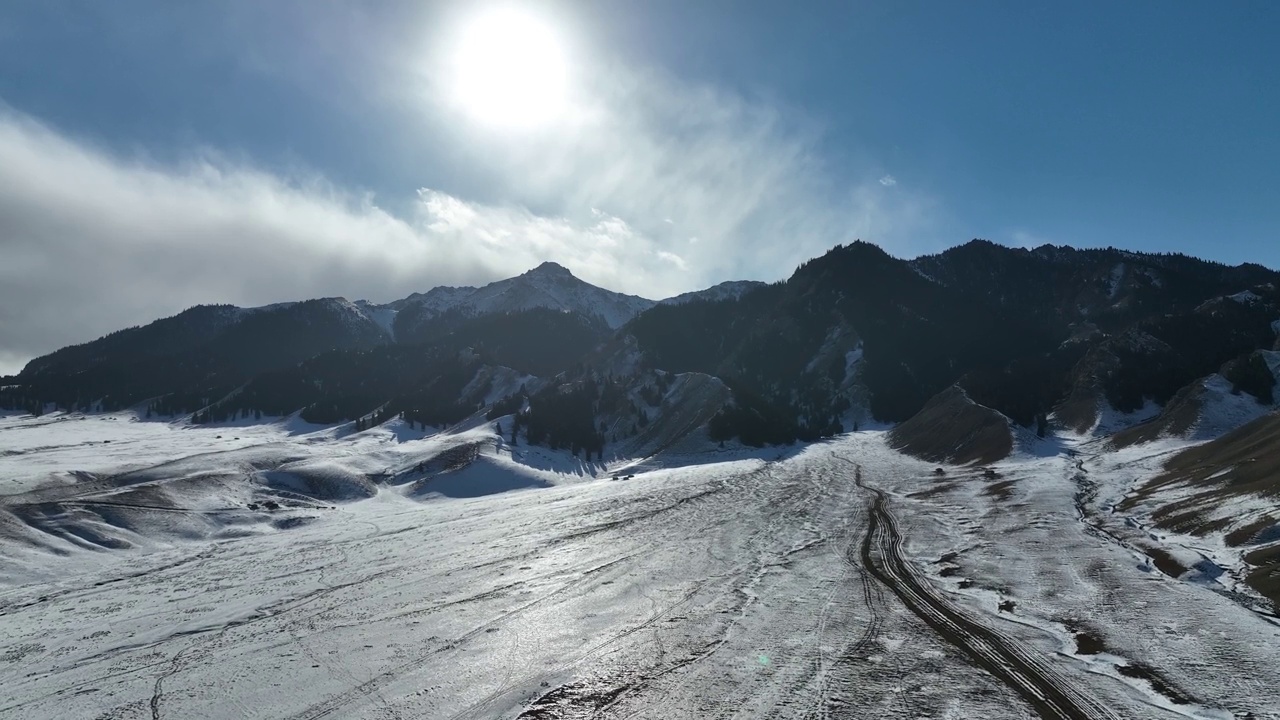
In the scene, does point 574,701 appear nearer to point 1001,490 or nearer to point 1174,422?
point 1001,490

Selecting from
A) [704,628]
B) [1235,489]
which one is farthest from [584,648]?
[1235,489]

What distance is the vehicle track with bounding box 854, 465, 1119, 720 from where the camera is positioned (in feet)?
59.2

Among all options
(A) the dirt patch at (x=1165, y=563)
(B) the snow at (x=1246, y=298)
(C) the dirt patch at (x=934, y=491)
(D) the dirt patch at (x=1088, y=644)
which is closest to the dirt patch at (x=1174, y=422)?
(C) the dirt patch at (x=934, y=491)

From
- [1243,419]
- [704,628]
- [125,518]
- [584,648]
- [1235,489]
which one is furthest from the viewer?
[1243,419]

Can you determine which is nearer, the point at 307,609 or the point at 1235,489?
the point at 307,609

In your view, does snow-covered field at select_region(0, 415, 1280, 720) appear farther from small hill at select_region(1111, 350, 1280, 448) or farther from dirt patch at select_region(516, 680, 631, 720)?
small hill at select_region(1111, 350, 1280, 448)

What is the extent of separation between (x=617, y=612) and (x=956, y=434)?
98.9m

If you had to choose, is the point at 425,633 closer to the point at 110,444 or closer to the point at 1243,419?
the point at 1243,419

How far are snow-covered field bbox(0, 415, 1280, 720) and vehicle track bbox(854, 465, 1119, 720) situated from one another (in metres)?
0.11

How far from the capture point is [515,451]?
11488 centimetres

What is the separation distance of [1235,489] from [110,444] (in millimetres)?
197444

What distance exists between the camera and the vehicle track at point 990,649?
18.0m

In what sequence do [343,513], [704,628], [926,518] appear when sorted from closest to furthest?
[704,628] → [926,518] → [343,513]

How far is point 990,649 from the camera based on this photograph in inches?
879
